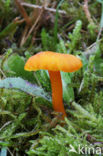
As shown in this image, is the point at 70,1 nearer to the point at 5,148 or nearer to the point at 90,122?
the point at 90,122

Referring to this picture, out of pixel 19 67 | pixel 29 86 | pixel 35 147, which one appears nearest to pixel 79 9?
pixel 19 67

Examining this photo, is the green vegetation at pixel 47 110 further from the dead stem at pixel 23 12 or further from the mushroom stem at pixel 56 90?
the dead stem at pixel 23 12

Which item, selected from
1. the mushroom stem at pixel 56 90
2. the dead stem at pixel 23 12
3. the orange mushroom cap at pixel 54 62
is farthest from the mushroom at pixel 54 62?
the dead stem at pixel 23 12

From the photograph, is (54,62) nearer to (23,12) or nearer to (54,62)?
(54,62)

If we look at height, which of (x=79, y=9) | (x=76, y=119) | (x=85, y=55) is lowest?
(x=76, y=119)

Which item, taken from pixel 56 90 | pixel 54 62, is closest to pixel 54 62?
pixel 54 62

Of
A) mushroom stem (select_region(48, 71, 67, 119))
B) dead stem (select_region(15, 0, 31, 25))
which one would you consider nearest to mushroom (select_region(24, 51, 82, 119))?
mushroom stem (select_region(48, 71, 67, 119))

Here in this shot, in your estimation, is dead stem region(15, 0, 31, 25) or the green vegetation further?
dead stem region(15, 0, 31, 25)

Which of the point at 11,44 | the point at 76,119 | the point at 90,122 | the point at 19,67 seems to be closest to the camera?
the point at 90,122

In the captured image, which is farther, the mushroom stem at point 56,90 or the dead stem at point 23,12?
the dead stem at point 23,12

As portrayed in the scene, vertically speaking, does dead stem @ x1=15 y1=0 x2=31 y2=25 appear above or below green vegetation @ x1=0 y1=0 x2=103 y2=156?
above

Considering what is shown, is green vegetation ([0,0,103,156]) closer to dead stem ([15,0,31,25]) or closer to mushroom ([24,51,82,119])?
mushroom ([24,51,82,119])
